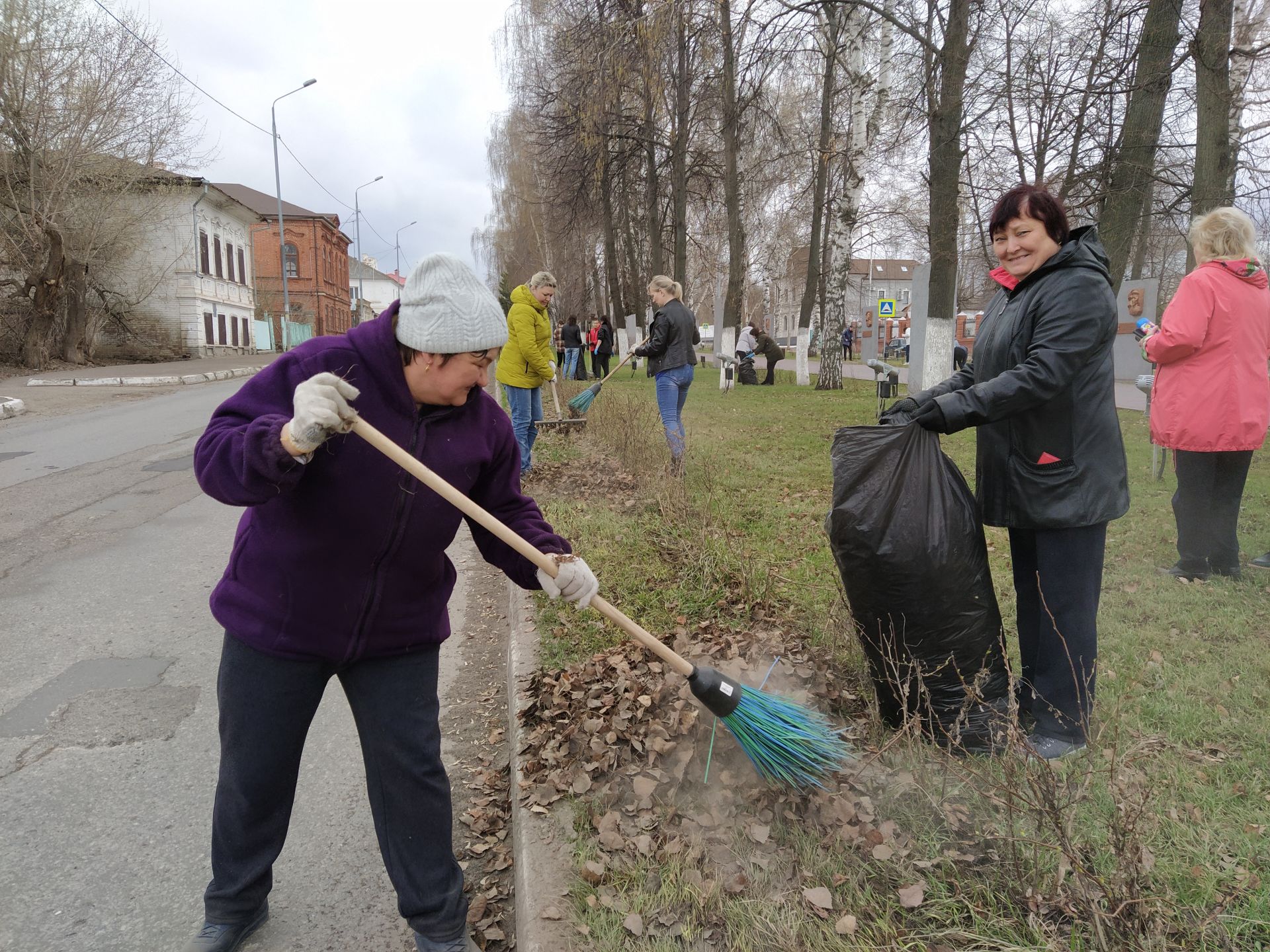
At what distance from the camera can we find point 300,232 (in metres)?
52.9

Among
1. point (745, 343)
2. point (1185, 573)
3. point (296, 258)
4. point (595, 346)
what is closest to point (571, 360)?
point (595, 346)

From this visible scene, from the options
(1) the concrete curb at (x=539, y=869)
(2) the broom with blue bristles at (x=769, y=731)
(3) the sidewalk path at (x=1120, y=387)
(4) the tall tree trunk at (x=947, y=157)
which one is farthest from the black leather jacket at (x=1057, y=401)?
(4) the tall tree trunk at (x=947, y=157)

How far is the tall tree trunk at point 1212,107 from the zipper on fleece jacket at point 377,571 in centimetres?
→ 934

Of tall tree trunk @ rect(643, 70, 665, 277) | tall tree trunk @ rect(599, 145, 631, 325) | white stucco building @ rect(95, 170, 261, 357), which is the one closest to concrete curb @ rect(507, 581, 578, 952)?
tall tree trunk @ rect(599, 145, 631, 325)

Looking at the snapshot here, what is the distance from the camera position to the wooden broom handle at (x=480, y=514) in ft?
5.97

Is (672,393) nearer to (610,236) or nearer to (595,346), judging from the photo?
(610,236)

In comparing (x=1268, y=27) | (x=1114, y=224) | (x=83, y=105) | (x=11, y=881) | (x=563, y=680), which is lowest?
(x=11, y=881)

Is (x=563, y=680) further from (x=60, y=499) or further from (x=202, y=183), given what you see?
(x=202, y=183)

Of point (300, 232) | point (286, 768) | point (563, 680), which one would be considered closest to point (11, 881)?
point (286, 768)

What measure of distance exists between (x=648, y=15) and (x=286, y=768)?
28.3 ft

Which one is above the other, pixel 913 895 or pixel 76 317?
pixel 76 317

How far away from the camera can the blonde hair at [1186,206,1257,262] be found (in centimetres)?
409

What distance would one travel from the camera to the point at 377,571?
1966 millimetres

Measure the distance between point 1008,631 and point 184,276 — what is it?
1404 inches
